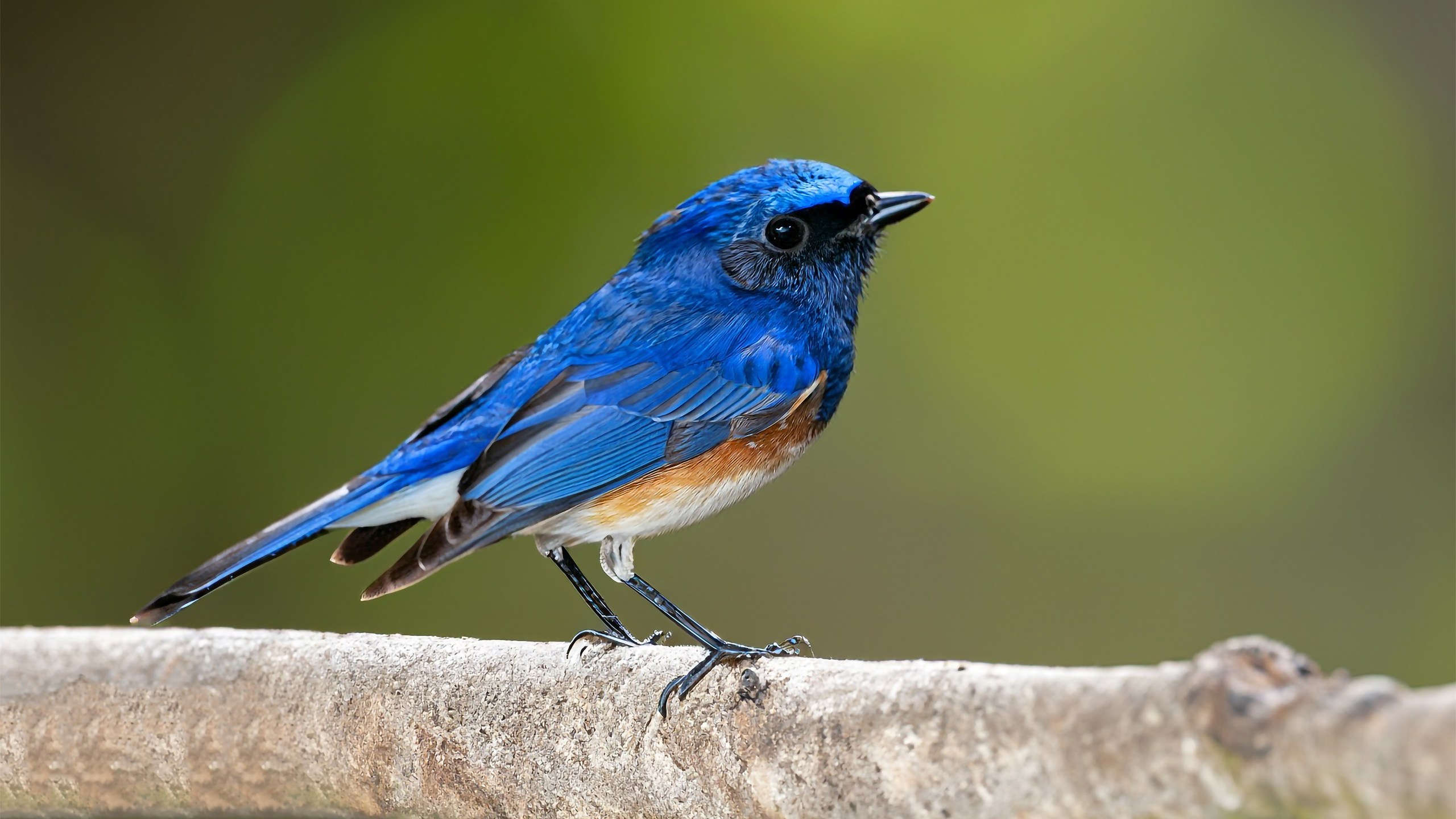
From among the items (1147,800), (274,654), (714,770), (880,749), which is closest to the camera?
(1147,800)

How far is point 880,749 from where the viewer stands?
5.39 feet

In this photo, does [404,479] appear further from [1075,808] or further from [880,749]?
[1075,808]

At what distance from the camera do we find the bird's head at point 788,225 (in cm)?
262

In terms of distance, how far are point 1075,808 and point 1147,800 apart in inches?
3.6

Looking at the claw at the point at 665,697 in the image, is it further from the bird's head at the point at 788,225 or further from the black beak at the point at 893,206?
the black beak at the point at 893,206

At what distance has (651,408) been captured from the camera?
8.09 ft

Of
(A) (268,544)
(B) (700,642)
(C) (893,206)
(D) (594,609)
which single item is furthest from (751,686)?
(C) (893,206)

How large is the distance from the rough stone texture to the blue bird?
0.20 metres

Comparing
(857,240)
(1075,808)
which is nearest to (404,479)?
(857,240)

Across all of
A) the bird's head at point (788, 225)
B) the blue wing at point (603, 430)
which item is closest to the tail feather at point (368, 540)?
the blue wing at point (603, 430)

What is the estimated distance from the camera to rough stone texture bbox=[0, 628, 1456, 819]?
1242 mm

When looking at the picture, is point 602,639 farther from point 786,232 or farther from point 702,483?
point 786,232

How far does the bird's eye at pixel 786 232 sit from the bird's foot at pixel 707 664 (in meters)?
0.92

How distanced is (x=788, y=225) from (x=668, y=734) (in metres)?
1.16
